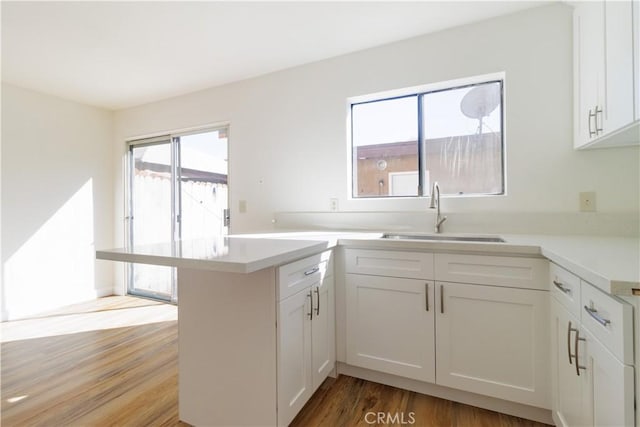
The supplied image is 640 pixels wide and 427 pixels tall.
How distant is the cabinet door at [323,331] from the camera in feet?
5.08

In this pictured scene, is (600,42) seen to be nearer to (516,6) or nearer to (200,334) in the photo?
(516,6)

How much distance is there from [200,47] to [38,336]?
9.39 ft

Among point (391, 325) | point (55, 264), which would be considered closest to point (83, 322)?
point (55, 264)

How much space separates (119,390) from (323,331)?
1308 mm

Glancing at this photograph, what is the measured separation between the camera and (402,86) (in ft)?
7.40

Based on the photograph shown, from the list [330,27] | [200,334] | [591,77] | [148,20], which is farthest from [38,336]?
[591,77]

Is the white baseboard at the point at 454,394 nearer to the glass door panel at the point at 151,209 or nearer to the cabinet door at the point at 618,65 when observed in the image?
the cabinet door at the point at 618,65

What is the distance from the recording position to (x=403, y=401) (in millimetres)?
1617

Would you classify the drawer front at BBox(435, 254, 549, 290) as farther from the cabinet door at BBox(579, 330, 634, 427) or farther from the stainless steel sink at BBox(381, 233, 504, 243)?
the cabinet door at BBox(579, 330, 634, 427)

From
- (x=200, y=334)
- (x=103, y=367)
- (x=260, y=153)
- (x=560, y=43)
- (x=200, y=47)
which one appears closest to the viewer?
(x=200, y=334)

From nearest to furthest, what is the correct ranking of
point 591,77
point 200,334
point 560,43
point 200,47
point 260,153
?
1. point 200,334
2. point 591,77
3. point 560,43
4. point 200,47
5. point 260,153

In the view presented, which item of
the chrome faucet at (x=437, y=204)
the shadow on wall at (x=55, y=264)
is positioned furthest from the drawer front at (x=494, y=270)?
the shadow on wall at (x=55, y=264)

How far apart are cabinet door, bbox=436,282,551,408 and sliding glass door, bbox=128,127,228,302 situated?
231 centimetres

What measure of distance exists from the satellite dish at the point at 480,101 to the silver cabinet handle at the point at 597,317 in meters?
1.60
